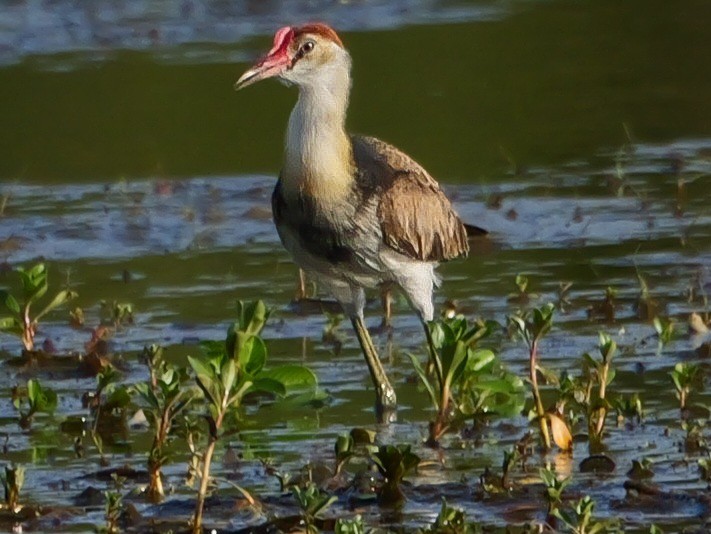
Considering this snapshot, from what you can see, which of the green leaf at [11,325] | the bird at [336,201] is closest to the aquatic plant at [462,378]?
the bird at [336,201]

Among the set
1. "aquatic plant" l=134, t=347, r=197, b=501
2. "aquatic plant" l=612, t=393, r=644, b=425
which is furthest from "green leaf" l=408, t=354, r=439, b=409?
"aquatic plant" l=134, t=347, r=197, b=501

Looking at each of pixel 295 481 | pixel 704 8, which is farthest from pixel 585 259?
pixel 704 8

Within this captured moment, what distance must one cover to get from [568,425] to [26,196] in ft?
21.7

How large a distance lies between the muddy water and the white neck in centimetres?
89

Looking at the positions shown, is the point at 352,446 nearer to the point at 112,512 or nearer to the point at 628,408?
the point at 112,512

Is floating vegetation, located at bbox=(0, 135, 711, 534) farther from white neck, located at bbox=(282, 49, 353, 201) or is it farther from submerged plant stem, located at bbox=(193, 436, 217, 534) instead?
white neck, located at bbox=(282, 49, 353, 201)

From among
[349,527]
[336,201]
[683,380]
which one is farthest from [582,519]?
[336,201]

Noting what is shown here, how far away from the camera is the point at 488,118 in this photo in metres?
14.8

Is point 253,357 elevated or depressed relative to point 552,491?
elevated

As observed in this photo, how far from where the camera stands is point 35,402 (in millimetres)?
7484

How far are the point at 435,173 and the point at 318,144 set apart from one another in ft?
16.7

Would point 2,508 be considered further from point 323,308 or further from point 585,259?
point 585,259

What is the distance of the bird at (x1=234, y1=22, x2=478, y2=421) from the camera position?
26.5 ft

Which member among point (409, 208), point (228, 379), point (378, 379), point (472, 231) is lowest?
point (378, 379)
